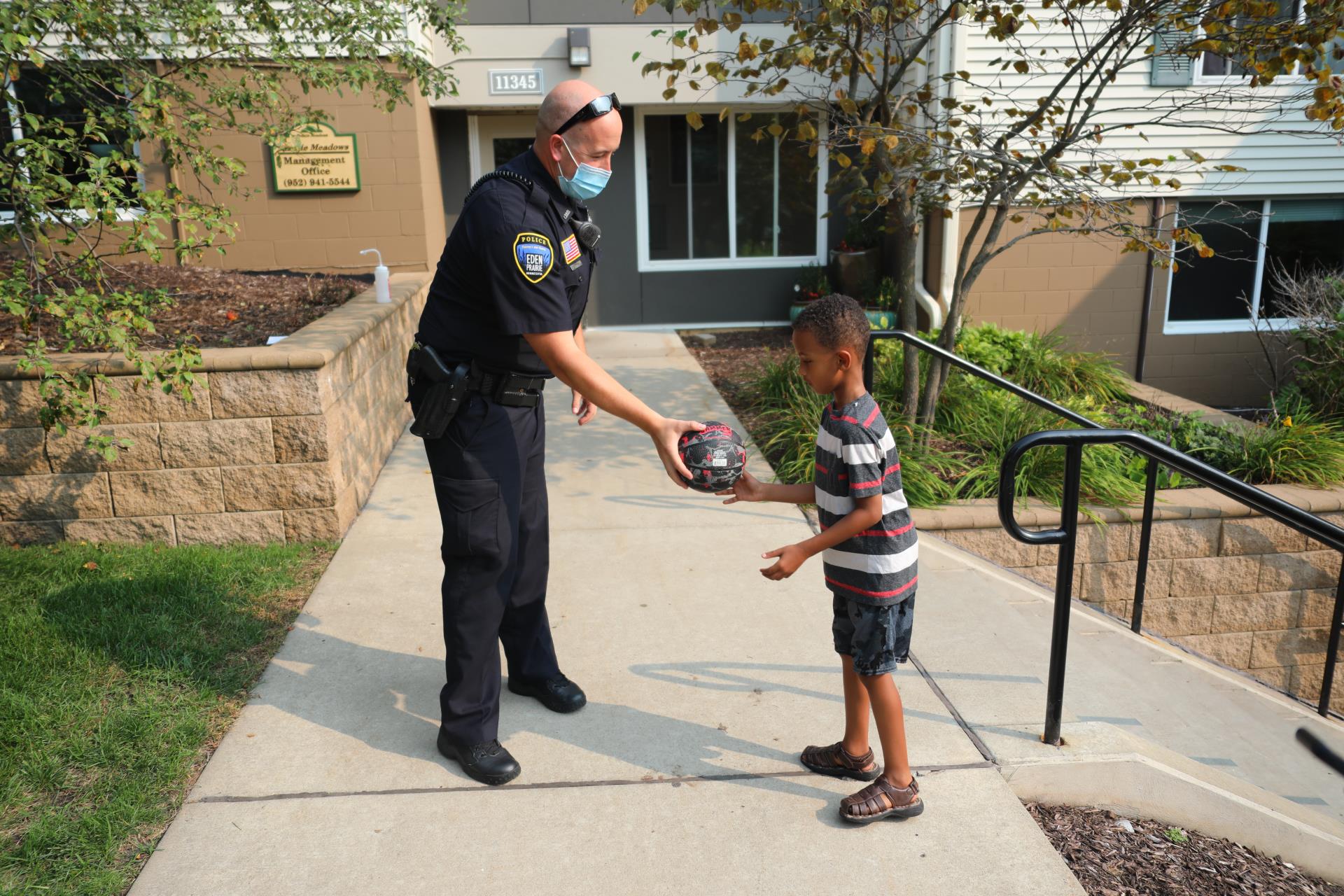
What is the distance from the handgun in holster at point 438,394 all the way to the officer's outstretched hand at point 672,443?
606 millimetres

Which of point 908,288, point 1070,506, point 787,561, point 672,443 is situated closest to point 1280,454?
point 908,288

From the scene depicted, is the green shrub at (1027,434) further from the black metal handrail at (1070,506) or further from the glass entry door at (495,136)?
the glass entry door at (495,136)

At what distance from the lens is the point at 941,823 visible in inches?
112

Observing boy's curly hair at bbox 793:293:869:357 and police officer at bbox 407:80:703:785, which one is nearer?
boy's curly hair at bbox 793:293:869:357

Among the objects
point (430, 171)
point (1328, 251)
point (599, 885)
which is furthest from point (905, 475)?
point (1328, 251)

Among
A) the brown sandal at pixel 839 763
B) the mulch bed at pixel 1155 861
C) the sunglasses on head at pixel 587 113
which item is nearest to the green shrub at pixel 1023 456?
the mulch bed at pixel 1155 861

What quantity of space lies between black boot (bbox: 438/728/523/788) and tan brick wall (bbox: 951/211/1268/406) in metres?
8.03

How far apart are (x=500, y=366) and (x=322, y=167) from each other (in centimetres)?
751

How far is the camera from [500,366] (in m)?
3.02

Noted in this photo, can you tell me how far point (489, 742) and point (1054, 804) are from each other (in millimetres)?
1740

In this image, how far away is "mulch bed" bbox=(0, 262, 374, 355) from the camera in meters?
5.83

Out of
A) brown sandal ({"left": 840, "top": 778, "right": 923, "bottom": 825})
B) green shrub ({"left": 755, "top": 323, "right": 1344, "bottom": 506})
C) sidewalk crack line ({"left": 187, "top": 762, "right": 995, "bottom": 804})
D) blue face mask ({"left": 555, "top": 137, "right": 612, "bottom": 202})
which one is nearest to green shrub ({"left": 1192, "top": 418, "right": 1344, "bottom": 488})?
green shrub ({"left": 755, "top": 323, "right": 1344, "bottom": 506})

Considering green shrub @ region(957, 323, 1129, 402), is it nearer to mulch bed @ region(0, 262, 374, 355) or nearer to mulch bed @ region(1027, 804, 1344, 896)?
mulch bed @ region(0, 262, 374, 355)

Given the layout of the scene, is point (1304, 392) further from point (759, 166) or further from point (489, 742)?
point (489, 742)
